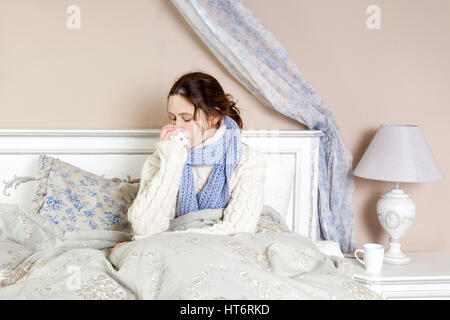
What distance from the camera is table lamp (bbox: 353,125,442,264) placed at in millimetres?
2443

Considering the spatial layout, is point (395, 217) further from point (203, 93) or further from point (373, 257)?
point (203, 93)

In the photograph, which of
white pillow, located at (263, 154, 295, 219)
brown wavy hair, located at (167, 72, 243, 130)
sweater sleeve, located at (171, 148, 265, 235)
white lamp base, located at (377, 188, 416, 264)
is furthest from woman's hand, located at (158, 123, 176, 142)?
white lamp base, located at (377, 188, 416, 264)

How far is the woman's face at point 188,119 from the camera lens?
198cm

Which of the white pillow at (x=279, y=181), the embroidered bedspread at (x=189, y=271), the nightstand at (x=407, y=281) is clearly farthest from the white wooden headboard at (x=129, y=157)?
the embroidered bedspread at (x=189, y=271)

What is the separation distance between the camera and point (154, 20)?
8.23 feet

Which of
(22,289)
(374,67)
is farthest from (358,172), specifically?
(22,289)

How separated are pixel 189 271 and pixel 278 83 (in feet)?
4.39

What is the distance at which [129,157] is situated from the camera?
8.16 feet

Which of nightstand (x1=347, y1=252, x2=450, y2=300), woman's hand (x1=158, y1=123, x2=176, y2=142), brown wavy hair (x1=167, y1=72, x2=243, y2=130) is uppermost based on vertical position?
brown wavy hair (x1=167, y1=72, x2=243, y2=130)

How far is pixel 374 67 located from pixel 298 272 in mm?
1524

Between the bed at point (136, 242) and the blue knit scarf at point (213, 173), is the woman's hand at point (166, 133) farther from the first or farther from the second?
the bed at point (136, 242)

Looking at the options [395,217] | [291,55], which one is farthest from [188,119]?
[395,217]

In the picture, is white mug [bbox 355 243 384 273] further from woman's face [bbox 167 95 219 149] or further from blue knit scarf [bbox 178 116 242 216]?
woman's face [bbox 167 95 219 149]

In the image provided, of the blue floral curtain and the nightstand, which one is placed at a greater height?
the blue floral curtain
